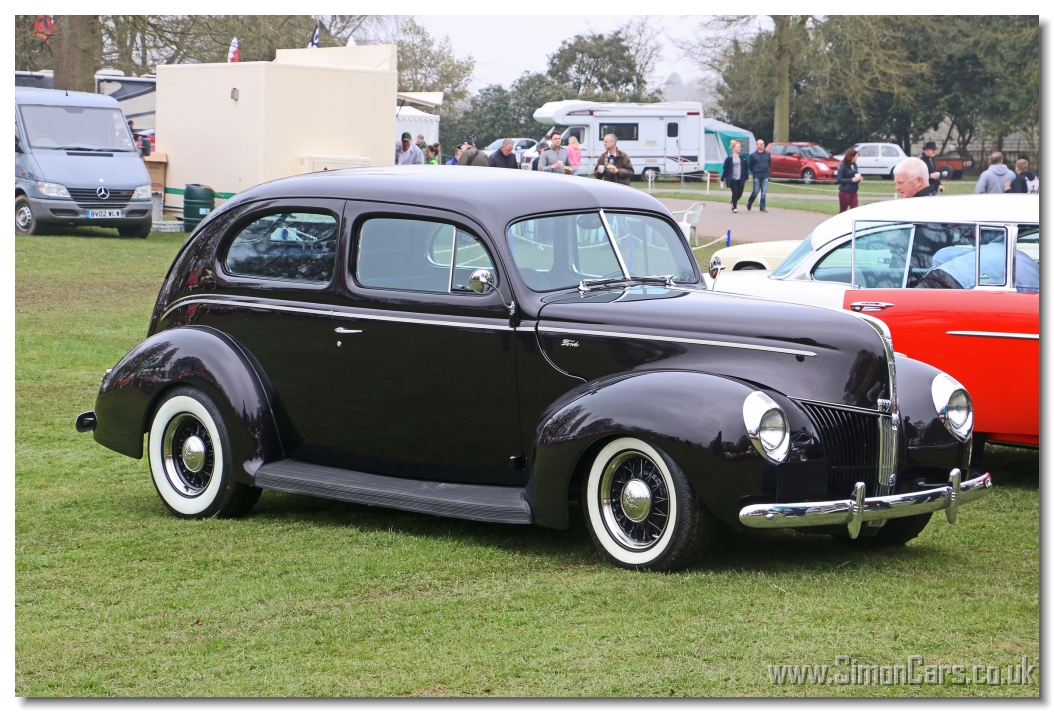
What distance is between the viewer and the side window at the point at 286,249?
6324 mm

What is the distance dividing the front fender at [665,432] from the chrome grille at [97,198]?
18.1 meters

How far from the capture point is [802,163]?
145 feet

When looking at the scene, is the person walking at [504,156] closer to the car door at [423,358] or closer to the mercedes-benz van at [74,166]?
the mercedes-benz van at [74,166]

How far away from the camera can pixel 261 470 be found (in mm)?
6211

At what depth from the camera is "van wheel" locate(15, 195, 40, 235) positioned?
2156 centimetres

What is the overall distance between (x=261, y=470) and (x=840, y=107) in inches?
1985

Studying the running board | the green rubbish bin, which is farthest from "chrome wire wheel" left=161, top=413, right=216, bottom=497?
the green rubbish bin

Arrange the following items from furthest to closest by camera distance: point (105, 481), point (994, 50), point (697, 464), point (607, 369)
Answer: point (994, 50) < point (105, 481) < point (607, 369) < point (697, 464)

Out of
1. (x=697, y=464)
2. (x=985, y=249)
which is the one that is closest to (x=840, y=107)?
(x=985, y=249)

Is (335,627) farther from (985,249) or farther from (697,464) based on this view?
(985,249)

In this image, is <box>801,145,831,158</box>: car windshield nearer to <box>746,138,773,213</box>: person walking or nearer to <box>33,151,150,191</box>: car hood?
<box>746,138,773,213</box>: person walking

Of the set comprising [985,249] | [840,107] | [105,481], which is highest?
[840,107]

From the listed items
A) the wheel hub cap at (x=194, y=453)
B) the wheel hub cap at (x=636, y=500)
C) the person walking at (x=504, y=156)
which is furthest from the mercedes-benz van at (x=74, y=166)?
the wheel hub cap at (x=636, y=500)

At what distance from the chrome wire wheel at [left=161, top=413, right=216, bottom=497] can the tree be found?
20981 millimetres
